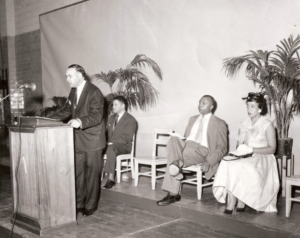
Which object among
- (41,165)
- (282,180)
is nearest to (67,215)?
(41,165)

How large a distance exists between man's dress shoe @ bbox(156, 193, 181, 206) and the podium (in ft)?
3.14

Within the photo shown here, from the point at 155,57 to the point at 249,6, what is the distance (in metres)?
1.68

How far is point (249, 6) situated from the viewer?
446 cm

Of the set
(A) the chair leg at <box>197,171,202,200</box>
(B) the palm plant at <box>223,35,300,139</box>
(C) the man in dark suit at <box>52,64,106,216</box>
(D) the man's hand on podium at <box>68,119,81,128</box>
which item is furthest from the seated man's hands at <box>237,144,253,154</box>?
(D) the man's hand on podium at <box>68,119,81,128</box>

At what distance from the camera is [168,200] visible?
379 centimetres

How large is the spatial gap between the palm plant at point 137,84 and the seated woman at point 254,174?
7.18 feet

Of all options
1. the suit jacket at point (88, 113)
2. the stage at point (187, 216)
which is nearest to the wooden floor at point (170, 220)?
the stage at point (187, 216)

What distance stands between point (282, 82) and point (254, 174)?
1.12 metres

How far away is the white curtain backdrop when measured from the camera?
14.5 feet

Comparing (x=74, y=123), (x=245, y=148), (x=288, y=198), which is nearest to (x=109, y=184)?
(x=74, y=123)

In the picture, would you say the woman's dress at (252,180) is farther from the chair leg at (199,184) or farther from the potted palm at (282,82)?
the potted palm at (282,82)

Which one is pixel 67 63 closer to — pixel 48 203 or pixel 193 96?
pixel 193 96

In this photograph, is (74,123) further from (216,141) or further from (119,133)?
(119,133)

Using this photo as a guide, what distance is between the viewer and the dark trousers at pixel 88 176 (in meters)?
3.62
